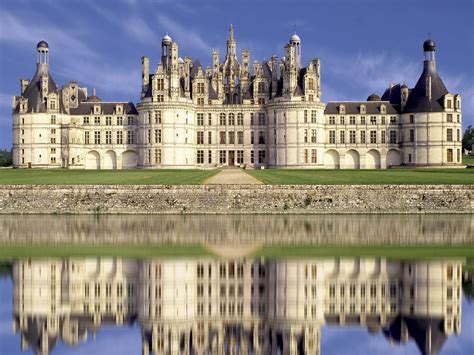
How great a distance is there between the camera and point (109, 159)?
307ft

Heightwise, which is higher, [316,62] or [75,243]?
[316,62]

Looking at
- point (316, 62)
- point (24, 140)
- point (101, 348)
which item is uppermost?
point (316, 62)

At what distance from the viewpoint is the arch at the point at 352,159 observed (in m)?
91.4

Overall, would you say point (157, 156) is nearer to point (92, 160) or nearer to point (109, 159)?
point (109, 159)

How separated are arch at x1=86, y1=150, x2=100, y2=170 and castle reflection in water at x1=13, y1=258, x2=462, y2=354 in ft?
225

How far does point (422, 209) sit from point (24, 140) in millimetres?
57038

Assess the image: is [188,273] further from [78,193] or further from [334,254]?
[78,193]

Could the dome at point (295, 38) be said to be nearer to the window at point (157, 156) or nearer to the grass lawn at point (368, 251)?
the window at point (157, 156)

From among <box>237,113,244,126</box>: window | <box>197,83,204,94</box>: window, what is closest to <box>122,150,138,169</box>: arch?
<box>197,83,204,94</box>: window

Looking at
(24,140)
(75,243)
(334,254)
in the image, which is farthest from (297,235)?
(24,140)

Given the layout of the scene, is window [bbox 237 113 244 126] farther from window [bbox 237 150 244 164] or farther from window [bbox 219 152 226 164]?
window [bbox 219 152 226 164]

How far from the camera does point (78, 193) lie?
4962 cm

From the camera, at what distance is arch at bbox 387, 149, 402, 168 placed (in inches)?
3578

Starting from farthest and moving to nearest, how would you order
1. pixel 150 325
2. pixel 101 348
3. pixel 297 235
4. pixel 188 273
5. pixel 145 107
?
pixel 145 107
pixel 297 235
pixel 188 273
pixel 150 325
pixel 101 348
